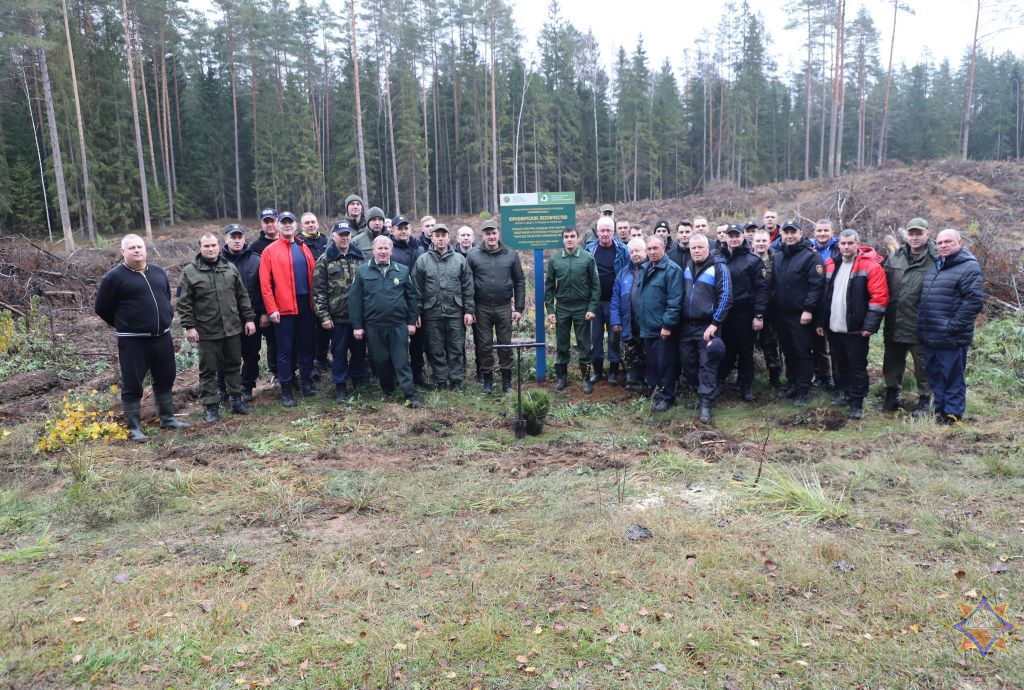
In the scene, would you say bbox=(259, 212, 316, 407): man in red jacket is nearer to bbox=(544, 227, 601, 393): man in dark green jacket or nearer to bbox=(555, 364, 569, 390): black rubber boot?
bbox=(544, 227, 601, 393): man in dark green jacket

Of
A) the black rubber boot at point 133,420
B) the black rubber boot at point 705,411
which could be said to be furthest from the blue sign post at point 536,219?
the black rubber boot at point 133,420

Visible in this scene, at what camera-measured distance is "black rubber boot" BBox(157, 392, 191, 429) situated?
7.54m

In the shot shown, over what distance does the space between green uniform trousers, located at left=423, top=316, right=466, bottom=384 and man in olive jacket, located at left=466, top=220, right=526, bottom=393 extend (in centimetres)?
27

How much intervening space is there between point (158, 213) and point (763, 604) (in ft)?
126

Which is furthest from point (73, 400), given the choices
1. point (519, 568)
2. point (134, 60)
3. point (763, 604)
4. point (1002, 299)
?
point (134, 60)

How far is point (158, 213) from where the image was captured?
3522 cm

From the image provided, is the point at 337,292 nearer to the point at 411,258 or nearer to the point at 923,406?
the point at 411,258

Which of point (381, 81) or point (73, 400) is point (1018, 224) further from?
point (381, 81)

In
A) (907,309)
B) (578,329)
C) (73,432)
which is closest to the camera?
(73,432)

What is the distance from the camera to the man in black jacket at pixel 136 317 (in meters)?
6.97

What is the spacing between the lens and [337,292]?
843 centimetres

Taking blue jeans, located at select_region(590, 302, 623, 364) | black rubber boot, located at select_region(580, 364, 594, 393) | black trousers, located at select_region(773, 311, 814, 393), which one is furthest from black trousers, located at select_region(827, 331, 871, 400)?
black rubber boot, located at select_region(580, 364, 594, 393)

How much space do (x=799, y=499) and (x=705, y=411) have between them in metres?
2.64

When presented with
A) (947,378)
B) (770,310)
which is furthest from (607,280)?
(947,378)
